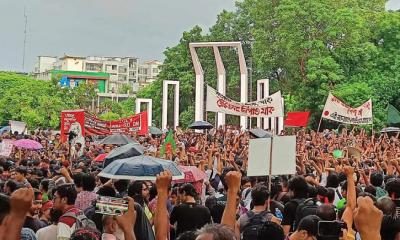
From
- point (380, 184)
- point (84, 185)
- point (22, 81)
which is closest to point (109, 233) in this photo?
point (84, 185)

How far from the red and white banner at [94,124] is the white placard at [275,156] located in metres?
10.9

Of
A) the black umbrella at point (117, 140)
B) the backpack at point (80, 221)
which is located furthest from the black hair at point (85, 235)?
the black umbrella at point (117, 140)

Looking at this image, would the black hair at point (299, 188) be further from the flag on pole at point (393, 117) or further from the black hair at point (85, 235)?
the flag on pole at point (393, 117)

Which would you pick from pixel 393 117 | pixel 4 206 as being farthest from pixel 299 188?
pixel 393 117

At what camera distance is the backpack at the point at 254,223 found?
5.93 m

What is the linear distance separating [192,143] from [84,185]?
1575 cm

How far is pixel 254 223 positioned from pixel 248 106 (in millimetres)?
12903

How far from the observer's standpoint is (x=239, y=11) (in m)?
54.4

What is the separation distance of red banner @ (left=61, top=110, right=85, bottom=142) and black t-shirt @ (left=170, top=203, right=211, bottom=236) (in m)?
11.5

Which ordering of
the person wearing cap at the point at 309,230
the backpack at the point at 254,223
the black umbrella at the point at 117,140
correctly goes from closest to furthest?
1. the person wearing cap at the point at 309,230
2. the backpack at the point at 254,223
3. the black umbrella at the point at 117,140

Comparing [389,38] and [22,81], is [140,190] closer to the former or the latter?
[389,38]

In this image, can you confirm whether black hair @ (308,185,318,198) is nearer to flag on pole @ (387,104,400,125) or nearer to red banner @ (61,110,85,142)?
red banner @ (61,110,85,142)

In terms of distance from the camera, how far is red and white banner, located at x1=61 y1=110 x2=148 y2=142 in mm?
18656

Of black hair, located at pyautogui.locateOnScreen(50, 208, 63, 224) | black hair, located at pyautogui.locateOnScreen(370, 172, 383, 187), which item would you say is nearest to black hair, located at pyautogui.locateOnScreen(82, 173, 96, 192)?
black hair, located at pyautogui.locateOnScreen(50, 208, 63, 224)
